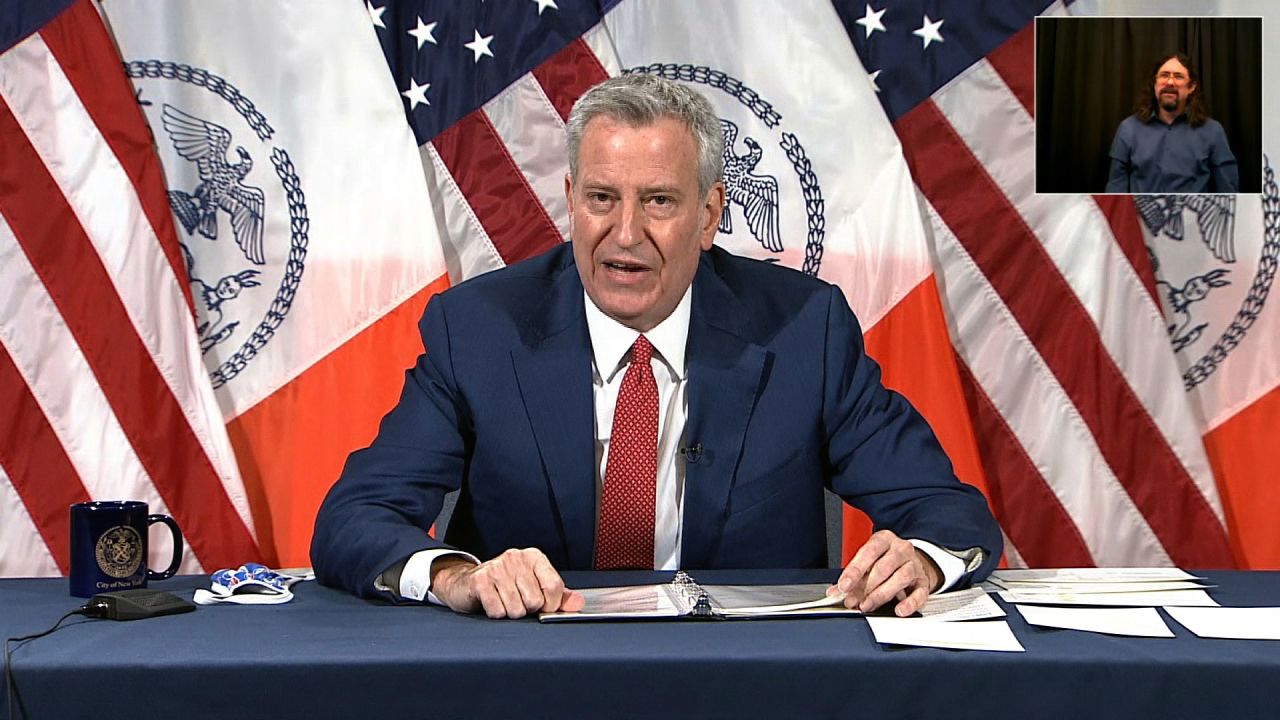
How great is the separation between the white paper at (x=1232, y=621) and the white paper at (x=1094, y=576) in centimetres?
21

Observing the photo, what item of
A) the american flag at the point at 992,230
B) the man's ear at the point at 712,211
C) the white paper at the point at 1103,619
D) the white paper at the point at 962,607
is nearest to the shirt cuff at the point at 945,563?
the white paper at the point at 962,607

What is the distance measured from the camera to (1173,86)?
3.48 m

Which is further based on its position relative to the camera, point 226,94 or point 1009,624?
point 226,94

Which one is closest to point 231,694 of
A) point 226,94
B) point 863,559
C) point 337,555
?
point 337,555

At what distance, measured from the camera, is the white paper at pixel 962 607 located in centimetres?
171

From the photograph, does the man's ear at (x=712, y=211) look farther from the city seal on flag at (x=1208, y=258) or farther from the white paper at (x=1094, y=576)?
the city seal on flag at (x=1208, y=258)

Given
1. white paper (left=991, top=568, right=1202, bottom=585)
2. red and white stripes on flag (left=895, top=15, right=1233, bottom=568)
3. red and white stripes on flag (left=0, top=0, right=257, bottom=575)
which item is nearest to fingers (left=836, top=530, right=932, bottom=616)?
white paper (left=991, top=568, right=1202, bottom=585)

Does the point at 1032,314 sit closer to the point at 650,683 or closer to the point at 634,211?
the point at 634,211

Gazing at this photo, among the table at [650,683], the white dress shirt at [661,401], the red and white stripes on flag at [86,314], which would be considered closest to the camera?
the table at [650,683]

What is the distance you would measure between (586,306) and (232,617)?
0.96 m

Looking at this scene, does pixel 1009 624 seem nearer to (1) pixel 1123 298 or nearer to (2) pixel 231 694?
(2) pixel 231 694

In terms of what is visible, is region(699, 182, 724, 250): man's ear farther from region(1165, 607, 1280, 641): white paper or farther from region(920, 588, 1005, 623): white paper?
region(1165, 607, 1280, 641): white paper

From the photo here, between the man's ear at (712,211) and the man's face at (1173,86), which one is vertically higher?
the man's face at (1173,86)

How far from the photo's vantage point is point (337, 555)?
1.96m
